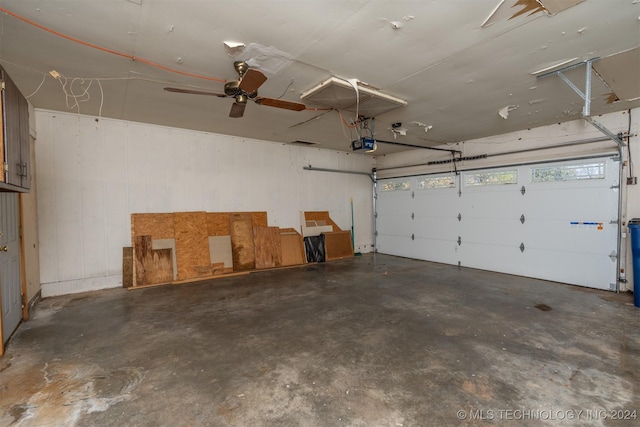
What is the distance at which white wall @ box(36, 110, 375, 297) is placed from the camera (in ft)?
14.2

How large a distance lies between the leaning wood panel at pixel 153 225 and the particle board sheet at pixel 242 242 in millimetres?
1136

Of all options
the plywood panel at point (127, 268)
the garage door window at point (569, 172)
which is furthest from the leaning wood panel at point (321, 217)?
the garage door window at point (569, 172)

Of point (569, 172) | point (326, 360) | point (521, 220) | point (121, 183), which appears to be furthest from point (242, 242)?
point (569, 172)

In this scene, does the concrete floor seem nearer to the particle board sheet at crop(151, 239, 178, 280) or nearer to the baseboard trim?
the baseboard trim

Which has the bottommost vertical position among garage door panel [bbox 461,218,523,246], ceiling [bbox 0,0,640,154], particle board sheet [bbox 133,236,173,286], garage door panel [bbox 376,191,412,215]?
particle board sheet [bbox 133,236,173,286]

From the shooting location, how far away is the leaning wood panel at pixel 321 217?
23.1 feet

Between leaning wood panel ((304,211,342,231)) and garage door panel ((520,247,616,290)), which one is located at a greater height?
leaning wood panel ((304,211,342,231))

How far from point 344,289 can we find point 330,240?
2.60 metres

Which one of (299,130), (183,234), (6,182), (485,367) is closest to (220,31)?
(6,182)

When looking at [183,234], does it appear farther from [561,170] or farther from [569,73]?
[561,170]

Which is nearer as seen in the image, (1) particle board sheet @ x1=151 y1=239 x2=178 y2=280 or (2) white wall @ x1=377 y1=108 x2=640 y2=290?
(2) white wall @ x1=377 y1=108 x2=640 y2=290

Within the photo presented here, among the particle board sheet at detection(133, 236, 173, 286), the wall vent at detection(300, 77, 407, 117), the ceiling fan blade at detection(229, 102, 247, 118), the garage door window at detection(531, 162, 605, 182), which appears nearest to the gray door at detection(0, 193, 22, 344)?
the particle board sheet at detection(133, 236, 173, 286)

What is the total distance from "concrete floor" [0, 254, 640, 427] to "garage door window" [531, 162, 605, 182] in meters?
1.90

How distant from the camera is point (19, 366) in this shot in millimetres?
2361
